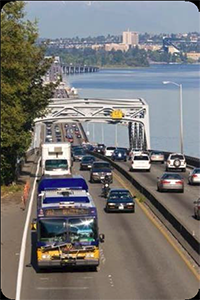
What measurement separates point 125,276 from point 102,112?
5930 inches

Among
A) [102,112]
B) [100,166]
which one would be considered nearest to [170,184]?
[100,166]

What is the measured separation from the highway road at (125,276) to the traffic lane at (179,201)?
3.90m

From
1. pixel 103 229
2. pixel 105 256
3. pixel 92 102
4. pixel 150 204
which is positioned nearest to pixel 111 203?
pixel 150 204

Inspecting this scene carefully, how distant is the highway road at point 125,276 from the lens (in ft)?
56.6

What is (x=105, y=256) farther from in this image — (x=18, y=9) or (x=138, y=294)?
(x=18, y=9)

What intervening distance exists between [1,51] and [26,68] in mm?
1538

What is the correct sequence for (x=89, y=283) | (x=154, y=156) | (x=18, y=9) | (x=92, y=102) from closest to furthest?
(x=18, y=9), (x=89, y=283), (x=154, y=156), (x=92, y=102)

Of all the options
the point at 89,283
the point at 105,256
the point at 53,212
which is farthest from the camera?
the point at 105,256

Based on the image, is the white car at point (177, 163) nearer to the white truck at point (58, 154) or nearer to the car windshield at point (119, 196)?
the white truck at point (58, 154)

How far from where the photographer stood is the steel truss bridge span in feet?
533

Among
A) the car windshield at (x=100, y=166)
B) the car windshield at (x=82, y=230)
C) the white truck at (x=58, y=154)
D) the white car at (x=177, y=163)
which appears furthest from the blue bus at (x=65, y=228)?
the white car at (x=177, y=163)

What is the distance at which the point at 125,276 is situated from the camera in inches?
800

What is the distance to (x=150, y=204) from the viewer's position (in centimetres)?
4172

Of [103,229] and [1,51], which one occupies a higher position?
[1,51]
